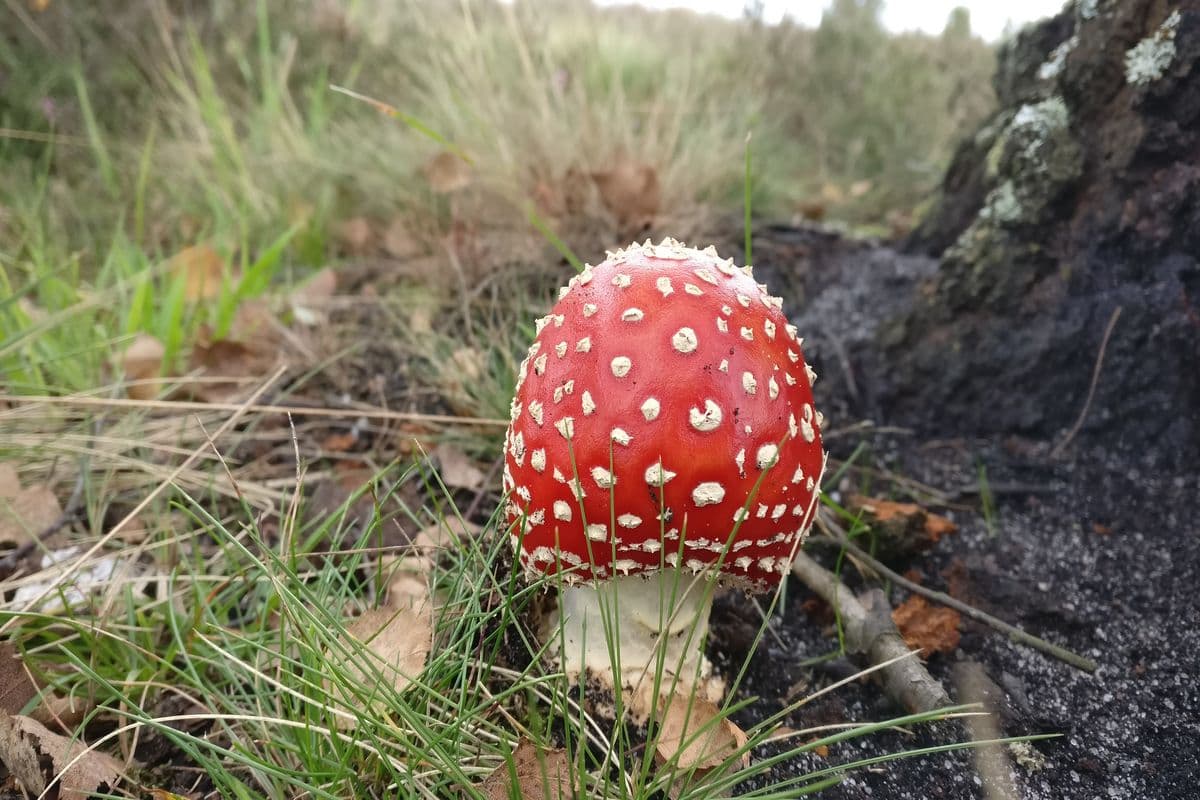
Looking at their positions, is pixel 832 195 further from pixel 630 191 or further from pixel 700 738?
pixel 700 738

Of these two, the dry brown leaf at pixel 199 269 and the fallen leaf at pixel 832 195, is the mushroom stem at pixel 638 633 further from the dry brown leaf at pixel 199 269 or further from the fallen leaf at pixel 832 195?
the fallen leaf at pixel 832 195

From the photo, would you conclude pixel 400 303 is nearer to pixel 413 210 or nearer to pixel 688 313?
pixel 413 210

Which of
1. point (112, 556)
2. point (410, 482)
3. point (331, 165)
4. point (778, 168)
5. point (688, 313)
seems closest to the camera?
point (688, 313)

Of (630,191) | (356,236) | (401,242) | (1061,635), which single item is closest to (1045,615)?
(1061,635)

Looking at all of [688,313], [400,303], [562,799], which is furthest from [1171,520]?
[400,303]

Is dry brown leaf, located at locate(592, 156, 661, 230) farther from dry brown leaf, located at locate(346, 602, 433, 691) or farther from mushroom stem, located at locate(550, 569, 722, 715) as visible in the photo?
dry brown leaf, located at locate(346, 602, 433, 691)

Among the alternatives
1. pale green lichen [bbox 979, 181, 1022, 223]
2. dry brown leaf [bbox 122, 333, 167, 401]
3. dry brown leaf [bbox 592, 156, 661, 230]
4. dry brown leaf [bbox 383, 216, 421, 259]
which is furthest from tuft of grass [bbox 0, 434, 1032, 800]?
dry brown leaf [bbox 383, 216, 421, 259]

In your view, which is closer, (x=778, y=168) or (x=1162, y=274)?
(x=1162, y=274)
